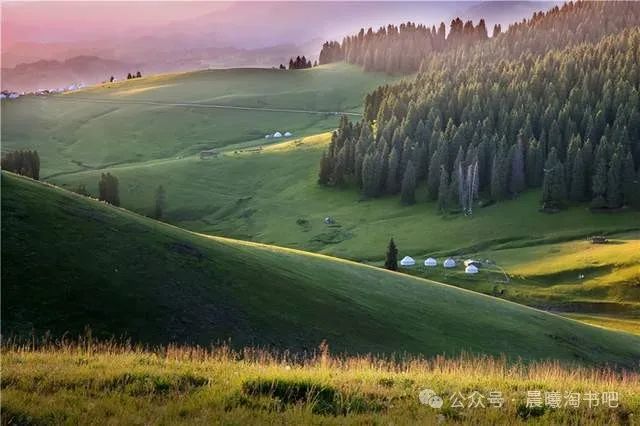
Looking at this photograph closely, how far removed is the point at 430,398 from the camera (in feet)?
46.9

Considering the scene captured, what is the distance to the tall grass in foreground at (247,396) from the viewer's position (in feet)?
38.6

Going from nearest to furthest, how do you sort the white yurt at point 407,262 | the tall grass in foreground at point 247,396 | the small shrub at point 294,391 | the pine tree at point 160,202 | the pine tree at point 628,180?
the tall grass in foreground at point 247,396, the small shrub at point 294,391, the white yurt at point 407,262, the pine tree at point 628,180, the pine tree at point 160,202

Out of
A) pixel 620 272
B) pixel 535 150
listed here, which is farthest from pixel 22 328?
pixel 535 150

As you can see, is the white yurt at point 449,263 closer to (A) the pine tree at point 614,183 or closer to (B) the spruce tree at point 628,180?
(A) the pine tree at point 614,183

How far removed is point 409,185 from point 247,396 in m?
170

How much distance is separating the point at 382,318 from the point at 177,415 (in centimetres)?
2987

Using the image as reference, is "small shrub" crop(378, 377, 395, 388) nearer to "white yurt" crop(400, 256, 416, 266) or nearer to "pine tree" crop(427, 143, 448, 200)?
"white yurt" crop(400, 256, 416, 266)

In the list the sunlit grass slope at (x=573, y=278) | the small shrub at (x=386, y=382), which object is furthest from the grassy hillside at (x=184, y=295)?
the sunlit grass slope at (x=573, y=278)

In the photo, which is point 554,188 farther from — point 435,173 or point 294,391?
point 294,391

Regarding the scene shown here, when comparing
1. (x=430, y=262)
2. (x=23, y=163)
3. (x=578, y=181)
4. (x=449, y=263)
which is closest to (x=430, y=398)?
(x=430, y=262)

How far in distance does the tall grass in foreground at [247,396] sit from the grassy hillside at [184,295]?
9748 mm

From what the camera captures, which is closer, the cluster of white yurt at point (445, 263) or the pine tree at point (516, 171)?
the cluster of white yurt at point (445, 263)

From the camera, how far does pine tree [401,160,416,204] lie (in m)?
180

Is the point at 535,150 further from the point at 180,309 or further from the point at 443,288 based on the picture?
the point at 180,309
